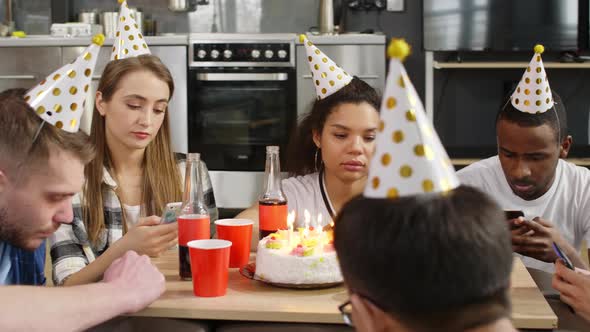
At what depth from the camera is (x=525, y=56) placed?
4852 millimetres

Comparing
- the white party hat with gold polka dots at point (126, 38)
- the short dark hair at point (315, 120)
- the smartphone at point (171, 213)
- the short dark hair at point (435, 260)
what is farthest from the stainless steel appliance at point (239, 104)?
the short dark hair at point (435, 260)

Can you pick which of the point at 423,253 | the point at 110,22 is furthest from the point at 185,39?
the point at 423,253

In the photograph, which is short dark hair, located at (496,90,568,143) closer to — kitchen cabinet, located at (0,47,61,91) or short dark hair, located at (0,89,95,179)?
short dark hair, located at (0,89,95,179)

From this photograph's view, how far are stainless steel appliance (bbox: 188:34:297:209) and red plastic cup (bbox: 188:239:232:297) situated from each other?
307 cm

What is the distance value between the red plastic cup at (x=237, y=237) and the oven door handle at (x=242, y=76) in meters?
2.81

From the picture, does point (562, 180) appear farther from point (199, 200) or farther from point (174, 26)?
point (174, 26)

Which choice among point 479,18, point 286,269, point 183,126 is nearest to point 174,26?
point 183,126

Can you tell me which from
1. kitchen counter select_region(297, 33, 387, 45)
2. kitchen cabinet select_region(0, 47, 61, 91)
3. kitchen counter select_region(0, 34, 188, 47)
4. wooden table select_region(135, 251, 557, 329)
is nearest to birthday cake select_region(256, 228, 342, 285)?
wooden table select_region(135, 251, 557, 329)

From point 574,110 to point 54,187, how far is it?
425 centimetres

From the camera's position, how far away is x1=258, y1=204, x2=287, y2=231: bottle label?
1.80m

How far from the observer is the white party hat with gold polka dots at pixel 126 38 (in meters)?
2.33

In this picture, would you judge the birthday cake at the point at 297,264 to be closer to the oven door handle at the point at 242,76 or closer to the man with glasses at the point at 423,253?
the man with glasses at the point at 423,253

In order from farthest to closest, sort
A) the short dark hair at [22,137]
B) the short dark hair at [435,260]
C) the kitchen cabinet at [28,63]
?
the kitchen cabinet at [28,63]
the short dark hair at [22,137]
the short dark hair at [435,260]

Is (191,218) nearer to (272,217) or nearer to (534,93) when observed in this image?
(272,217)
